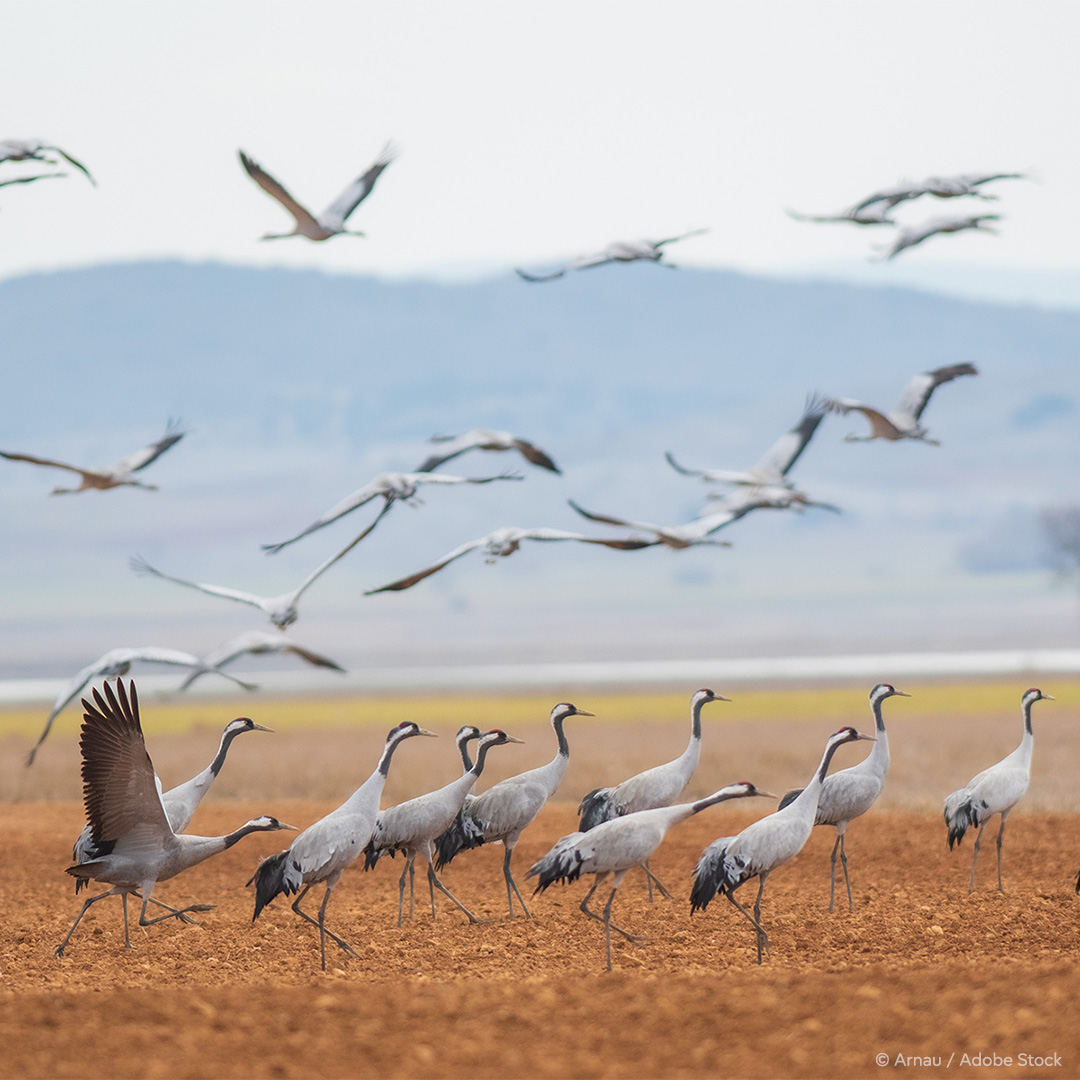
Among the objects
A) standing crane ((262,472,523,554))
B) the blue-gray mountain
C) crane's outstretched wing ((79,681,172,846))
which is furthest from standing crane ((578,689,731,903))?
the blue-gray mountain

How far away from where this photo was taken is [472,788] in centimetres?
1351

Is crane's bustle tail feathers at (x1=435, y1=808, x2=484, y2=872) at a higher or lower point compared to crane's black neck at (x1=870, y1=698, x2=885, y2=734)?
lower

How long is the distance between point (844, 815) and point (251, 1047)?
6.24 m

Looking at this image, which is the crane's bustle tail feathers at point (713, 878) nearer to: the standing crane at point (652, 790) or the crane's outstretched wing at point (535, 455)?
the standing crane at point (652, 790)

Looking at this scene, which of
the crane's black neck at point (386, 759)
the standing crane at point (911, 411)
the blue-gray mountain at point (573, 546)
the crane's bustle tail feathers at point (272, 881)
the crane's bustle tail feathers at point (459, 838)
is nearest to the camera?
the crane's bustle tail feathers at point (272, 881)

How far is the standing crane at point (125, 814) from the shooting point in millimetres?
10266

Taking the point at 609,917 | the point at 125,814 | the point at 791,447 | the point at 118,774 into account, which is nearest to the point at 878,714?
the point at 791,447

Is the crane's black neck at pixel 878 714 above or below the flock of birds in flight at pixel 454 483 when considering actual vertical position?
below

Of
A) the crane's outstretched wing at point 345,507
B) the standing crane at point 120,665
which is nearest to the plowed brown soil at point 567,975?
the standing crane at point 120,665

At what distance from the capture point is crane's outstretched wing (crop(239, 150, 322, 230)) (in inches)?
569

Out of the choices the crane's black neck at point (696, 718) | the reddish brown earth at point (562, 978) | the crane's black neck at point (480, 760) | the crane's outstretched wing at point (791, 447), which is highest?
the crane's outstretched wing at point (791, 447)

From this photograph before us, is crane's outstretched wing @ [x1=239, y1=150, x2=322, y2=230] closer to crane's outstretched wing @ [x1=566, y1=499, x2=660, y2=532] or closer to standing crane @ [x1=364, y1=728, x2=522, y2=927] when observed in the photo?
crane's outstretched wing @ [x1=566, y1=499, x2=660, y2=532]

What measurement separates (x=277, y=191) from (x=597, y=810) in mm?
6475

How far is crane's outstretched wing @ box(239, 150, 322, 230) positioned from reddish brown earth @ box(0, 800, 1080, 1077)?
20.7 ft
